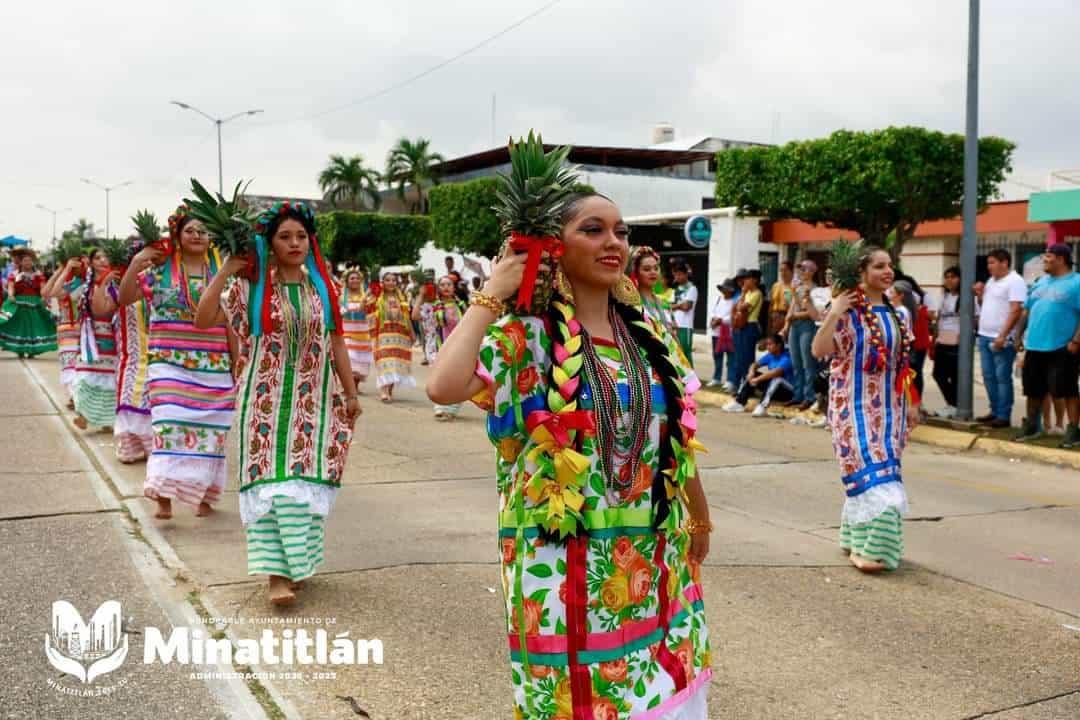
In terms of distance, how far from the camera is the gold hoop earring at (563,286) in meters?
2.84

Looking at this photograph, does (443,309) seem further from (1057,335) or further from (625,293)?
(625,293)

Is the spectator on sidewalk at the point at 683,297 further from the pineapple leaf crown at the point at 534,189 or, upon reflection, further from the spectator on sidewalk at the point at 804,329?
the pineapple leaf crown at the point at 534,189

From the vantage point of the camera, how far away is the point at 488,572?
5734mm

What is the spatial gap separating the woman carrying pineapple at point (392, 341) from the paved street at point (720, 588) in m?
5.31

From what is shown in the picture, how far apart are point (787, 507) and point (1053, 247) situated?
477cm

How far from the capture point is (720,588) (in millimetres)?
5543

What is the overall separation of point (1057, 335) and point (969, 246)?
2.02 m

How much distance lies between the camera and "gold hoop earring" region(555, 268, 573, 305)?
9.33 feet

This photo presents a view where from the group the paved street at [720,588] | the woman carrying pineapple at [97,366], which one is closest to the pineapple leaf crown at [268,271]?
the paved street at [720,588]

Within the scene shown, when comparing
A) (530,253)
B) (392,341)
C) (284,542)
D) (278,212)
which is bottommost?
(284,542)

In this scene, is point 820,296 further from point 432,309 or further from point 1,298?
point 1,298

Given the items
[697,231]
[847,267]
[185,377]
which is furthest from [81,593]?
[697,231]

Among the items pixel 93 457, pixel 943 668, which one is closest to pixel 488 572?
pixel 943 668

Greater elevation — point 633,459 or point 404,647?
point 633,459
